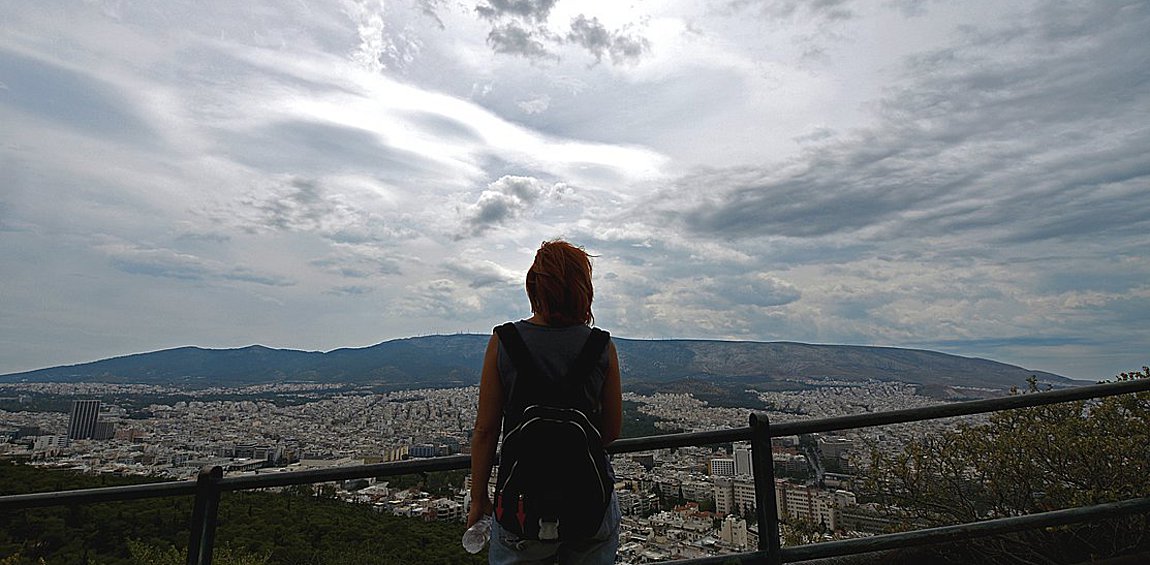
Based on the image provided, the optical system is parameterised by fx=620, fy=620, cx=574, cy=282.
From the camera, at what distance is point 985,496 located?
14.3 ft

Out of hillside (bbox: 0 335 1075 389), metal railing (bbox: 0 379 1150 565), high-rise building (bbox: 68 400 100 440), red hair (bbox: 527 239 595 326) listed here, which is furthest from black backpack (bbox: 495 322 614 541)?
high-rise building (bbox: 68 400 100 440)

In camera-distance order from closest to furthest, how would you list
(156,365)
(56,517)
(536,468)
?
(536,468), (56,517), (156,365)

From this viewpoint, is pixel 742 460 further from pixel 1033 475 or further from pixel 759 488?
pixel 1033 475

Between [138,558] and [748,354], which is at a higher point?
[748,354]

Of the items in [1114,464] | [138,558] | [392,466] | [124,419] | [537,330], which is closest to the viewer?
[537,330]

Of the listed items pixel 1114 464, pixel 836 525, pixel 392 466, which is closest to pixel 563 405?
pixel 392 466

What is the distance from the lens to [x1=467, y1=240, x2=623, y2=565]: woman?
6.56ft

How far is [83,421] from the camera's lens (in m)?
20.4

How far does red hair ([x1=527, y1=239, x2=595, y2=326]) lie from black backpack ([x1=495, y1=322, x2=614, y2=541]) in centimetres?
21

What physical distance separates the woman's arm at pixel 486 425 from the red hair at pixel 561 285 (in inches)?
8.2

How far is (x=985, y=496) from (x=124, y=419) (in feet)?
87.7

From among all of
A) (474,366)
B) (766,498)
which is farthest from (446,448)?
(474,366)

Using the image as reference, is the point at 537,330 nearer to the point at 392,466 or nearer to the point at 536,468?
the point at 536,468

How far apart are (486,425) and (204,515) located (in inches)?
48.7
